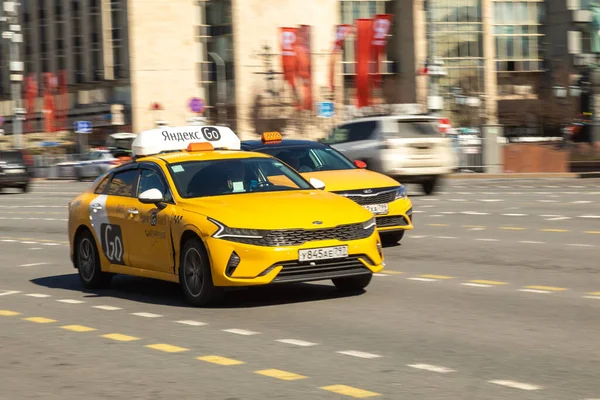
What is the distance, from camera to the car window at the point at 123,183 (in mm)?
12984

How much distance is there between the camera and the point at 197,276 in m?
11.3

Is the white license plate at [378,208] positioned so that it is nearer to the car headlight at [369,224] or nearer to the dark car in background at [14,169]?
the car headlight at [369,224]

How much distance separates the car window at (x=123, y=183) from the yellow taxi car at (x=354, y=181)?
11.9 feet

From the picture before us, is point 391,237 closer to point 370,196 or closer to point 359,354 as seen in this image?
point 370,196

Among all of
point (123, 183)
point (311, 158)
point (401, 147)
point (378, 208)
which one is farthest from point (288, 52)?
point (123, 183)

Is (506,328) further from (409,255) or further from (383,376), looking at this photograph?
(409,255)

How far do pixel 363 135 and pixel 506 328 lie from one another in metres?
19.4

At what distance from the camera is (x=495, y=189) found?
1265 inches

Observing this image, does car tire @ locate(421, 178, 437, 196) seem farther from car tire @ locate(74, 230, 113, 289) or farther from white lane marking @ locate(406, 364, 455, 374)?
white lane marking @ locate(406, 364, 455, 374)

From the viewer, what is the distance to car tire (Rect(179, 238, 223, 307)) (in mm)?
11070

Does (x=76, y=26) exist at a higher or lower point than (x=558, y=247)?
higher

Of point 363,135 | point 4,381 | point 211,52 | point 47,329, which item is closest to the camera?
point 4,381

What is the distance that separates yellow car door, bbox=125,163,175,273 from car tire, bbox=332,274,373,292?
1574 millimetres

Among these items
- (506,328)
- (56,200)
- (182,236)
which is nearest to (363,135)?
(56,200)
